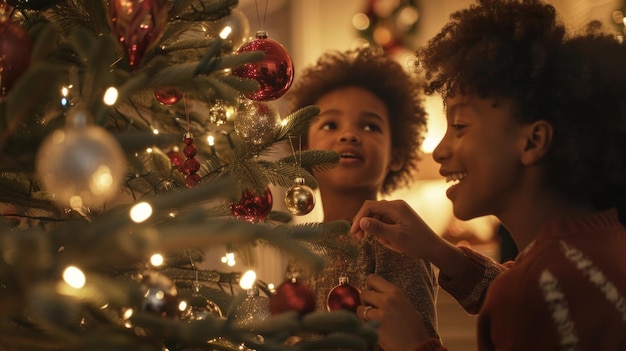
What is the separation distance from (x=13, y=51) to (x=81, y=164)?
21 cm

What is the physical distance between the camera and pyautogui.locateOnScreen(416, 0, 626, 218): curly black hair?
41.8 inches

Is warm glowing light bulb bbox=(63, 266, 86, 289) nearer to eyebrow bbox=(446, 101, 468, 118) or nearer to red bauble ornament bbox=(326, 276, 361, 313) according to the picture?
red bauble ornament bbox=(326, 276, 361, 313)

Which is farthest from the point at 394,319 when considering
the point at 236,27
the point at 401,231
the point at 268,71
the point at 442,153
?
the point at 236,27

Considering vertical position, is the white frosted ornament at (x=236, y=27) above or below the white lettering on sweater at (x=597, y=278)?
above

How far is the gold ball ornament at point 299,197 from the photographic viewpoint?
1065 mm

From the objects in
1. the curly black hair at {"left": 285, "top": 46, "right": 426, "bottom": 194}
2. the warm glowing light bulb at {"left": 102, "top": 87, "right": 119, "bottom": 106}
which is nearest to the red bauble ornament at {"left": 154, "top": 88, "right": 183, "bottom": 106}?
the warm glowing light bulb at {"left": 102, "top": 87, "right": 119, "bottom": 106}

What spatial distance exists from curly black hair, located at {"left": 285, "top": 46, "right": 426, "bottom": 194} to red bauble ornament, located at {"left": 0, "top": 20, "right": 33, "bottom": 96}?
1057mm

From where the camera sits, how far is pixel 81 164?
0.55 meters

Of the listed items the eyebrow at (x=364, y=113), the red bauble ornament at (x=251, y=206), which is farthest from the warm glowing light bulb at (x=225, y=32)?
the eyebrow at (x=364, y=113)

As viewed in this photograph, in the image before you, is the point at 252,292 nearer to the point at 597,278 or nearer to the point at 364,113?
the point at 597,278

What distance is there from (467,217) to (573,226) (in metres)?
0.18

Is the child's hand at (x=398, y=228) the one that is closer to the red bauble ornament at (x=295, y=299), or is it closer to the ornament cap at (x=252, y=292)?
the ornament cap at (x=252, y=292)

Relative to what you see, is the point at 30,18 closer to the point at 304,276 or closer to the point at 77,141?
the point at 77,141

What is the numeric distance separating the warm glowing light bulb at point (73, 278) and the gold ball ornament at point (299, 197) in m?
0.51
